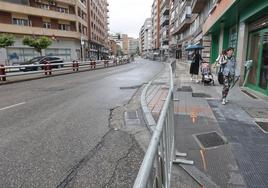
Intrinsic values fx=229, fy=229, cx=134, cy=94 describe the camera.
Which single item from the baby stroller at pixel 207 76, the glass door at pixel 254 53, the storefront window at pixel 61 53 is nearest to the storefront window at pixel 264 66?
the glass door at pixel 254 53

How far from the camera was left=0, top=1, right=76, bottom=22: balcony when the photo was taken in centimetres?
3357

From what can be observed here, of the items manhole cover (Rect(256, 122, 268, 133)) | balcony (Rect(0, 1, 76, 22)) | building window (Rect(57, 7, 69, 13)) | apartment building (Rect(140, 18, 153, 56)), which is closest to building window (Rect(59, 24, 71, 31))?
balcony (Rect(0, 1, 76, 22))

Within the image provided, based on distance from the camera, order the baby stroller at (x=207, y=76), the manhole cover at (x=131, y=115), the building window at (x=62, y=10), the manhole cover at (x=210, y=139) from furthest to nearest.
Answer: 1. the building window at (x=62, y=10)
2. the baby stroller at (x=207, y=76)
3. the manhole cover at (x=131, y=115)
4. the manhole cover at (x=210, y=139)

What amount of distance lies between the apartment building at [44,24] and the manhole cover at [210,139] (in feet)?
115

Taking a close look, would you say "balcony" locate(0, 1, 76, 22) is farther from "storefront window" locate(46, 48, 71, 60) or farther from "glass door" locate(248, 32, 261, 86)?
"glass door" locate(248, 32, 261, 86)

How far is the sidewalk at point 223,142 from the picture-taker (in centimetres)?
335

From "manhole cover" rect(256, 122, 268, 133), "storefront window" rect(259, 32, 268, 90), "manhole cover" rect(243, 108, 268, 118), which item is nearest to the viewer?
"manhole cover" rect(256, 122, 268, 133)

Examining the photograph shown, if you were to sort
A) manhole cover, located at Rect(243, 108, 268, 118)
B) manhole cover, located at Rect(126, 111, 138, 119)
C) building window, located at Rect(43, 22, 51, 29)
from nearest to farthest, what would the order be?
manhole cover, located at Rect(243, 108, 268, 118) < manhole cover, located at Rect(126, 111, 138, 119) < building window, located at Rect(43, 22, 51, 29)

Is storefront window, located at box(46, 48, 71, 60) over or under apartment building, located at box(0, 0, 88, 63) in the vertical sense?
under

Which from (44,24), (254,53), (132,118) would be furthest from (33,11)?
(132,118)

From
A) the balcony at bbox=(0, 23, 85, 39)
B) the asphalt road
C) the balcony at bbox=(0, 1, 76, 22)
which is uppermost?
the balcony at bbox=(0, 1, 76, 22)

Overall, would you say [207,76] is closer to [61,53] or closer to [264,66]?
[264,66]

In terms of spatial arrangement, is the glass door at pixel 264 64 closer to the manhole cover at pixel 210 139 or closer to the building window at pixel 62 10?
the manhole cover at pixel 210 139

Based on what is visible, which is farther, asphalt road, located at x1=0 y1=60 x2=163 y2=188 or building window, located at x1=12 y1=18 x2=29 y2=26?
building window, located at x1=12 y1=18 x2=29 y2=26
